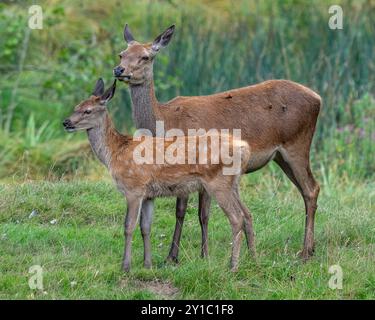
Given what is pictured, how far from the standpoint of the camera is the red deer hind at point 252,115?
870 centimetres

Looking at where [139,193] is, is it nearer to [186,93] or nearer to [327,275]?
[327,275]

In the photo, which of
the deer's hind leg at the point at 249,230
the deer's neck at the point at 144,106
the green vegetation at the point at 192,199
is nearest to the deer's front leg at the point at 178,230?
the green vegetation at the point at 192,199

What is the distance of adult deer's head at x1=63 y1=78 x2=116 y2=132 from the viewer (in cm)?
820

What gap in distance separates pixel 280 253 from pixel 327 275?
83cm

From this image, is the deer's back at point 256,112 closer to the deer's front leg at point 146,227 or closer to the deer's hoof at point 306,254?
the deer's front leg at point 146,227

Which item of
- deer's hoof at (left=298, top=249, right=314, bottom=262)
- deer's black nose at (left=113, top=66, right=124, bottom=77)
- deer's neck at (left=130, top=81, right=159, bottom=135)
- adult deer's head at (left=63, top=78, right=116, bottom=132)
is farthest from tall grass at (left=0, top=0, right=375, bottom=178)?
adult deer's head at (left=63, top=78, right=116, bottom=132)

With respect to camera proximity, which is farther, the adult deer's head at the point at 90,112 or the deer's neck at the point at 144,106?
the deer's neck at the point at 144,106

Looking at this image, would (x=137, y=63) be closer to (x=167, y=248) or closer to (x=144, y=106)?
(x=144, y=106)

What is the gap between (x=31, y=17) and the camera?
13.4 m

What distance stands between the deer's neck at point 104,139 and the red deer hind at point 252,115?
0.52 meters

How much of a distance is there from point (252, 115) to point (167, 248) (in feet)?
4.47

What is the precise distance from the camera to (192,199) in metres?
10.0

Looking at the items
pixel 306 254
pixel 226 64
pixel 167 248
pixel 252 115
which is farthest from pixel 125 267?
pixel 226 64
